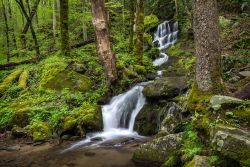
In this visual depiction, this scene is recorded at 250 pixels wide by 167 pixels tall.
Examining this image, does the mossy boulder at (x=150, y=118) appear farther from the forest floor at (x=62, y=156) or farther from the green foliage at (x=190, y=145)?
the green foliage at (x=190, y=145)

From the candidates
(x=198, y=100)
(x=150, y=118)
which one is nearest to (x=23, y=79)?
(x=150, y=118)

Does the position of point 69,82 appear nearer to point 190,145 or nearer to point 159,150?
point 159,150

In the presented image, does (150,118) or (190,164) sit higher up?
(190,164)

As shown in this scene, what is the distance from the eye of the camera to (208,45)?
23.3 feet

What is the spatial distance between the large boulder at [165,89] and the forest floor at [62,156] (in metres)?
2.17

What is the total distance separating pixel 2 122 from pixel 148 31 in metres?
16.2

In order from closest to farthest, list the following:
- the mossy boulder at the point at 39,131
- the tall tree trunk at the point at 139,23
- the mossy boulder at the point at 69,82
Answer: the mossy boulder at the point at 39,131
the mossy boulder at the point at 69,82
the tall tree trunk at the point at 139,23

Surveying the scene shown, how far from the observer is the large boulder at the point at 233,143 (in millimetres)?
4743

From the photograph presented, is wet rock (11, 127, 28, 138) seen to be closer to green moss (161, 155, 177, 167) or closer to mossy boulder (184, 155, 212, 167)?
green moss (161, 155, 177, 167)

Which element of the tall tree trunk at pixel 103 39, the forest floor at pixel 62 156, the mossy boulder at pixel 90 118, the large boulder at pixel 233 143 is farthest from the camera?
the tall tree trunk at pixel 103 39

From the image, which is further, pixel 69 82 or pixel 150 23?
pixel 150 23

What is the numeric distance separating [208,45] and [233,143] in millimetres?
2907

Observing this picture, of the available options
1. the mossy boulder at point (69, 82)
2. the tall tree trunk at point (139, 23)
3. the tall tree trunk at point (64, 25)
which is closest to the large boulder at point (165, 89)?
the mossy boulder at point (69, 82)

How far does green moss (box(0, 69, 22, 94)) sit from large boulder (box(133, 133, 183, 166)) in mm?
9298
